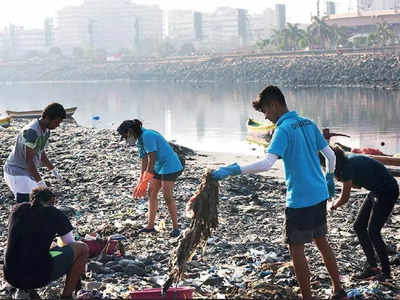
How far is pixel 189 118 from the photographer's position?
48375 millimetres

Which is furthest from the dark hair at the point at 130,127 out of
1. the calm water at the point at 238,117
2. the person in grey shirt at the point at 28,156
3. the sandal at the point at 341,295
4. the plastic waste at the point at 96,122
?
the plastic waste at the point at 96,122

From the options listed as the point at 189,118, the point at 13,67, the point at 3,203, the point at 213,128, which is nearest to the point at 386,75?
the point at 189,118

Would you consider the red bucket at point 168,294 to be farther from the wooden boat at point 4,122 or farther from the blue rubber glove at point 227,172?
the wooden boat at point 4,122

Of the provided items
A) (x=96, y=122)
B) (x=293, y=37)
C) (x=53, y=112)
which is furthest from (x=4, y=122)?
(x=293, y=37)

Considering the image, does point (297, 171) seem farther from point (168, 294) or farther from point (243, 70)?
point (243, 70)

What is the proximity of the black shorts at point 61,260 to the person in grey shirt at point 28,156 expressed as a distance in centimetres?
169

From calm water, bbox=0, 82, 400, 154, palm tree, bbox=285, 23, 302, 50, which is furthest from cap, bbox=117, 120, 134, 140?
palm tree, bbox=285, 23, 302, 50

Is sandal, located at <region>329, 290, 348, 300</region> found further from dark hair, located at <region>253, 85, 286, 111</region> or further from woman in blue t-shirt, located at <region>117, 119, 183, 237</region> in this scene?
woman in blue t-shirt, located at <region>117, 119, 183, 237</region>

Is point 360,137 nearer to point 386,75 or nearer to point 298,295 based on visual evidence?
point 298,295

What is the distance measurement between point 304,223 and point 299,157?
603 millimetres

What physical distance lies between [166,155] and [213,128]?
31.3 m

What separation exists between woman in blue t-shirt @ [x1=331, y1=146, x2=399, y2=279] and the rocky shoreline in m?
67.0

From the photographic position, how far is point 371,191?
7.12 meters

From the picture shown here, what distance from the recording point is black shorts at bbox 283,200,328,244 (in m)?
6.05
